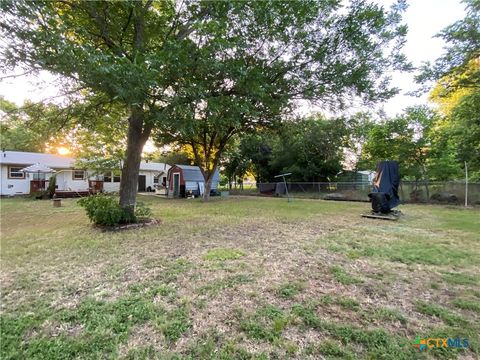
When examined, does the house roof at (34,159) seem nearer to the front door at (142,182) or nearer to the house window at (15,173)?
the house window at (15,173)

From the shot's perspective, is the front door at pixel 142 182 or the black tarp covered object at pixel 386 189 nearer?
the black tarp covered object at pixel 386 189

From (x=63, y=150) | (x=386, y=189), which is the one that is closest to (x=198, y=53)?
(x=386, y=189)

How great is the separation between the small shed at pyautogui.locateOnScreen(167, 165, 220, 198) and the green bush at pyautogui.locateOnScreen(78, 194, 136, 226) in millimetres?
11505

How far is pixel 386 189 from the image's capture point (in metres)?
8.52

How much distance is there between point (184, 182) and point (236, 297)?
16.1m

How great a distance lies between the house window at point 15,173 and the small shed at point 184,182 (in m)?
9.22

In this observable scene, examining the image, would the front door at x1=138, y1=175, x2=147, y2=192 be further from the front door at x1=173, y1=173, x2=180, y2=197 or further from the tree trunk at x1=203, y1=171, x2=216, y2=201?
the tree trunk at x1=203, y1=171, x2=216, y2=201

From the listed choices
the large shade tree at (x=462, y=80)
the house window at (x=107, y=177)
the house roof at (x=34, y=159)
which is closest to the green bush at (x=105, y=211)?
the large shade tree at (x=462, y=80)

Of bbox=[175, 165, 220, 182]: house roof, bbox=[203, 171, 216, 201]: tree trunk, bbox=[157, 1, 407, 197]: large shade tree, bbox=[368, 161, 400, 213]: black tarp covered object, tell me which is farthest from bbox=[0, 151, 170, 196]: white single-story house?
bbox=[368, 161, 400, 213]: black tarp covered object

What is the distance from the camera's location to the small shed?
18125 millimetres

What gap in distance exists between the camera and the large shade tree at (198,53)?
3.99 metres

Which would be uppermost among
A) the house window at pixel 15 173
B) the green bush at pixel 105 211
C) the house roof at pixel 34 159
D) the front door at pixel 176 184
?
the house roof at pixel 34 159

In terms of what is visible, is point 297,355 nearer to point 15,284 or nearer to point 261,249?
point 261,249

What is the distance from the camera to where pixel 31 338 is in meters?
1.97
